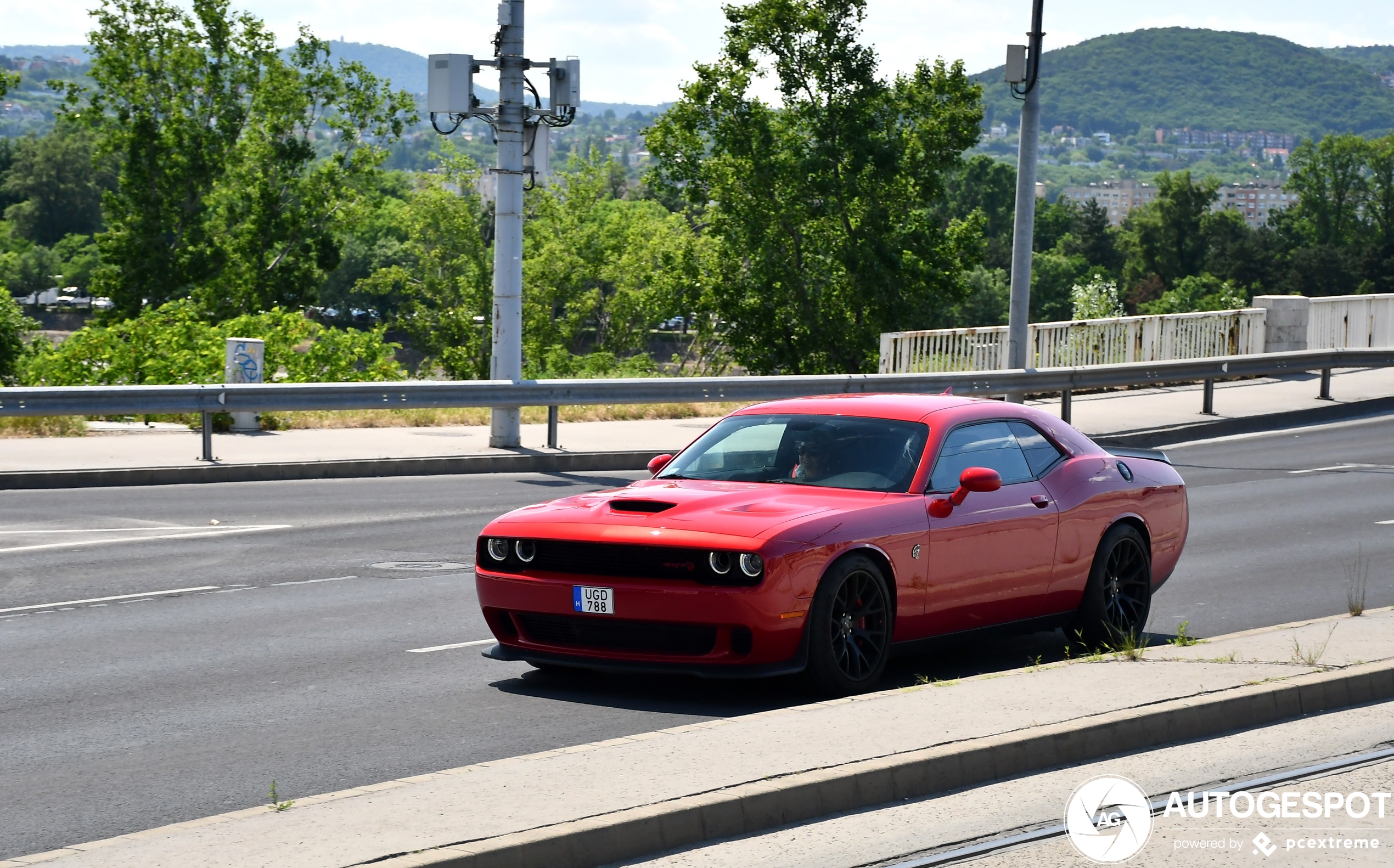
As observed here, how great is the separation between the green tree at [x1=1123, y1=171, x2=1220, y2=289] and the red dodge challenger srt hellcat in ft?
478

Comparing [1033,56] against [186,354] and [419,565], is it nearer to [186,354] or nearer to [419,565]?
[186,354]

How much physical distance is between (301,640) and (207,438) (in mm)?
8822

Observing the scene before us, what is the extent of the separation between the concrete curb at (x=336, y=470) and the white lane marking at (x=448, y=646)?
8421 millimetres

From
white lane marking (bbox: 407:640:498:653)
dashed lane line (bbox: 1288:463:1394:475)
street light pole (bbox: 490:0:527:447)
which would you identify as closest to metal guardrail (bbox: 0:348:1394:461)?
street light pole (bbox: 490:0:527:447)

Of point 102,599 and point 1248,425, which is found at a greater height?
point 1248,425

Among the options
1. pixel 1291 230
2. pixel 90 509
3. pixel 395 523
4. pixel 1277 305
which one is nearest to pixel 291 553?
pixel 395 523

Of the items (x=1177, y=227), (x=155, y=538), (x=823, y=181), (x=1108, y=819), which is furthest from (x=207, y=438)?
(x=1177, y=227)

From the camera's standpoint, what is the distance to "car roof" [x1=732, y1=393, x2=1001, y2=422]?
8945 millimetres

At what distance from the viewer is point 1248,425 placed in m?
24.5

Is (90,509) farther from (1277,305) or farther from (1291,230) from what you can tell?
(1291,230)

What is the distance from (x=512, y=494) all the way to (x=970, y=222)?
30.9 m

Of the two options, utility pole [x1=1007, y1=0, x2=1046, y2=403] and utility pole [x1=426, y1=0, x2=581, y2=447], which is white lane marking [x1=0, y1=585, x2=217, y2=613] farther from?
utility pole [x1=1007, y1=0, x2=1046, y2=403]

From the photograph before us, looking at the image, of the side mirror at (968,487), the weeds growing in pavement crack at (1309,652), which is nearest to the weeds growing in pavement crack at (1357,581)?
the weeds growing in pavement crack at (1309,652)

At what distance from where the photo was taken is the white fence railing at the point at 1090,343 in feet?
89.2
